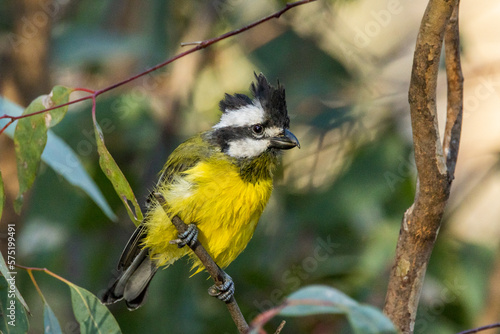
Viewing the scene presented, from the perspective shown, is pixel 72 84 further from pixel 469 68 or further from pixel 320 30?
pixel 469 68

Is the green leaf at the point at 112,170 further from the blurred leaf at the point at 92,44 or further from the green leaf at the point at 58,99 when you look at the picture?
the blurred leaf at the point at 92,44

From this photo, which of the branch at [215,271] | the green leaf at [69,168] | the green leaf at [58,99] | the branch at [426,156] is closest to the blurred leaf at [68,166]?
the green leaf at [69,168]

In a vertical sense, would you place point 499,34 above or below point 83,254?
above

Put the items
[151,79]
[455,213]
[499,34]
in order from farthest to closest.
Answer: [151,79], [499,34], [455,213]

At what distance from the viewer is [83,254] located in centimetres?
469

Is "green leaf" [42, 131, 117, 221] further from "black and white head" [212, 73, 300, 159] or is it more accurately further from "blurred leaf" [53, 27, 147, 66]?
"blurred leaf" [53, 27, 147, 66]

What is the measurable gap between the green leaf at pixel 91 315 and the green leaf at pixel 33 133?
1.36 feet

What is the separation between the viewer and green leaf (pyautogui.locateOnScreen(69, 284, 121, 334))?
7.57ft

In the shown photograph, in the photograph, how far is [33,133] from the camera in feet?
7.29

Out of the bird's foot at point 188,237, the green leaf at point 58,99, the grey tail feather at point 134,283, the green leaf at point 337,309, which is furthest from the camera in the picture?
the grey tail feather at point 134,283

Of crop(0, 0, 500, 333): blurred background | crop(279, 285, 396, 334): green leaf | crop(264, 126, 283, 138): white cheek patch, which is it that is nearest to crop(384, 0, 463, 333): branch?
crop(279, 285, 396, 334): green leaf

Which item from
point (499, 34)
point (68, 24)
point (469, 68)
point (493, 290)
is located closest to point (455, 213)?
point (493, 290)

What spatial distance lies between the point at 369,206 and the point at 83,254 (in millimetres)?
2157

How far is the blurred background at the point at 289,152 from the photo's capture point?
4.10 m
